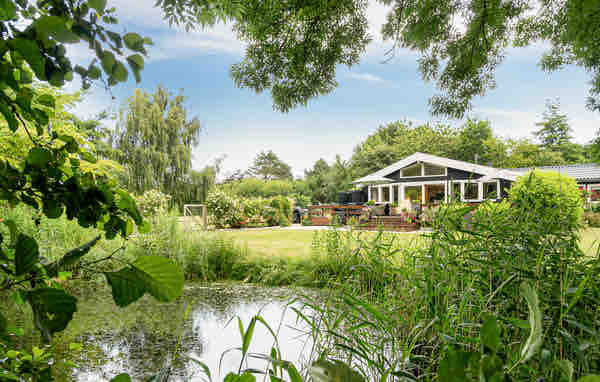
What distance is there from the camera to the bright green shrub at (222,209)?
44.6 feet

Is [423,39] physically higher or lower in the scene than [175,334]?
higher

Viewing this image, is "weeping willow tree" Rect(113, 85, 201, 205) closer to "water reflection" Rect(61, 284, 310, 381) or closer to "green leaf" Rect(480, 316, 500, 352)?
"water reflection" Rect(61, 284, 310, 381)

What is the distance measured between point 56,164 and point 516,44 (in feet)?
20.0

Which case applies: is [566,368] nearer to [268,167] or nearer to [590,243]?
[590,243]

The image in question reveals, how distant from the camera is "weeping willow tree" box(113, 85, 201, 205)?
58.1ft

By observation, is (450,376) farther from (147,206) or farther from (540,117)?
(540,117)

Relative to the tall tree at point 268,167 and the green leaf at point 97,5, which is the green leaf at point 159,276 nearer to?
the green leaf at point 97,5

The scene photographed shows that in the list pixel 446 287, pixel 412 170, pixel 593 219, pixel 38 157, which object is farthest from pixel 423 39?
pixel 412 170

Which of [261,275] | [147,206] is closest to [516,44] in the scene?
[261,275]

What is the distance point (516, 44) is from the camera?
4.89 m

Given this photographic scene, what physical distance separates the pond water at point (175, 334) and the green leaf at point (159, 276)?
1.33 meters

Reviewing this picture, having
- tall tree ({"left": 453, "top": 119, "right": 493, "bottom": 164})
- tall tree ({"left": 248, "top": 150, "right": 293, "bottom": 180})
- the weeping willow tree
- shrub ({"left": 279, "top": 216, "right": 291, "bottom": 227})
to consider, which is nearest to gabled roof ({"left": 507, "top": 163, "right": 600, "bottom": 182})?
tall tree ({"left": 453, "top": 119, "right": 493, "bottom": 164})

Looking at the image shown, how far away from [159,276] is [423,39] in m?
4.38

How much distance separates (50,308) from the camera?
365 mm
